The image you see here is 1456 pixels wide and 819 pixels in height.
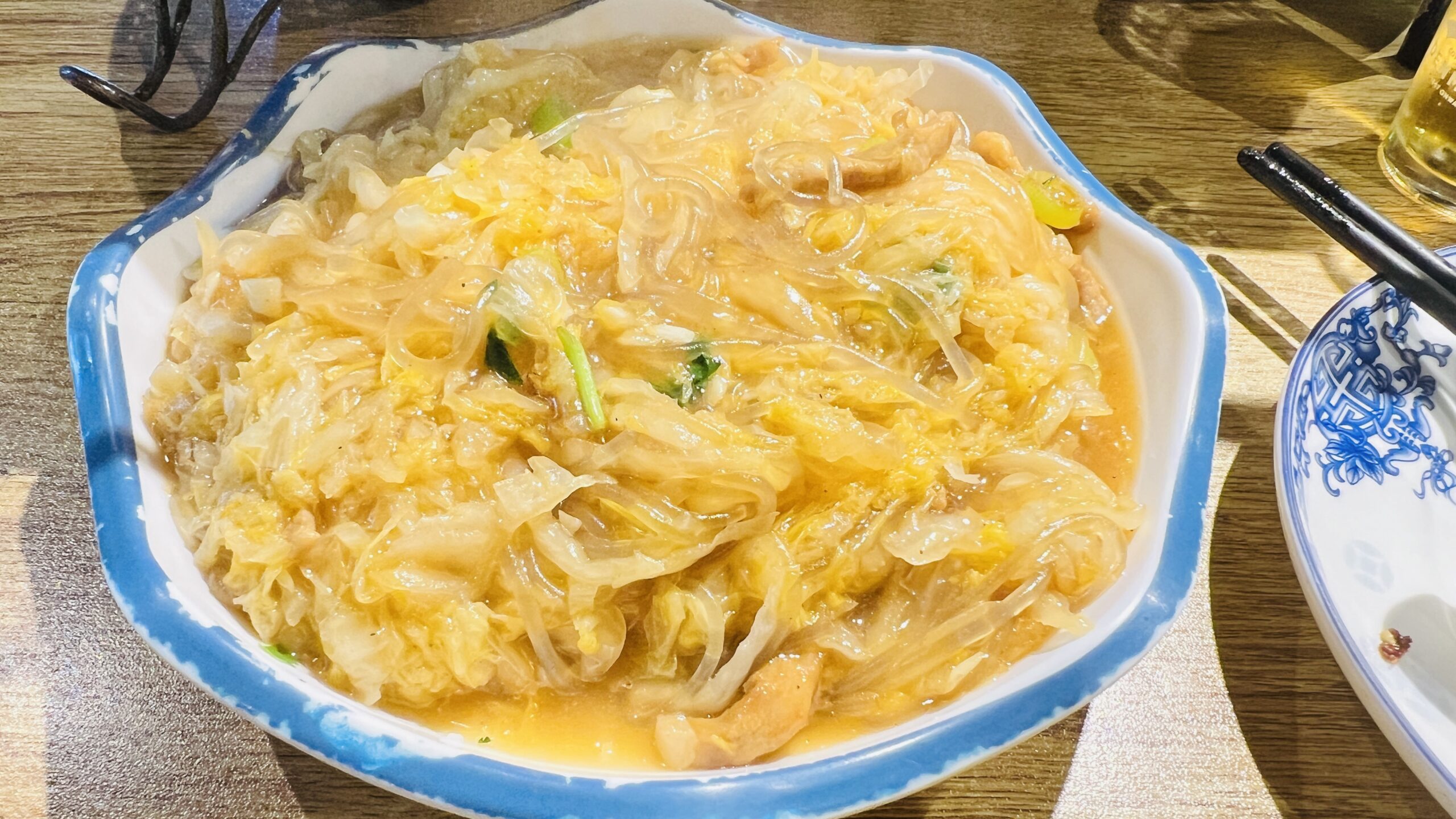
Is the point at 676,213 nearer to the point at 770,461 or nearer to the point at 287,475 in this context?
the point at 770,461

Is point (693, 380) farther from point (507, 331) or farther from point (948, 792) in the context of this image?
point (948, 792)

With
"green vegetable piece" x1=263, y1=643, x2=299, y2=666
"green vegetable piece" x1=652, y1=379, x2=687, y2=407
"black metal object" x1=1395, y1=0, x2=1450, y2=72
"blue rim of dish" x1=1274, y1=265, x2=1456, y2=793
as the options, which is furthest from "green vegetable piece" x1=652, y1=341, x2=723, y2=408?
"black metal object" x1=1395, y1=0, x2=1450, y2=72

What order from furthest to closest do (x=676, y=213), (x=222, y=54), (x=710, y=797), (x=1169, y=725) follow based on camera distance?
(x=222, y=54), (x=676, y=213), (x=1169, y=725), (x=710, y=797)

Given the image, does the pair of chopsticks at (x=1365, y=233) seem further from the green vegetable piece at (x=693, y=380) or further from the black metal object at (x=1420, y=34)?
the green vegetable piece at (x=693, y=380)

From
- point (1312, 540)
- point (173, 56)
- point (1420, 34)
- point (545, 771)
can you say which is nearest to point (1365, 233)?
point (1312, 540)

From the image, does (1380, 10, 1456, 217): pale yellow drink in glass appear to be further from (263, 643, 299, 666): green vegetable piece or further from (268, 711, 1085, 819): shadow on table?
(263, 643, 299, 666): green vegetable piece

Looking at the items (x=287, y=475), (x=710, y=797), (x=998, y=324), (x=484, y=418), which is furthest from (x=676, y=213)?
(x=710, y=797)

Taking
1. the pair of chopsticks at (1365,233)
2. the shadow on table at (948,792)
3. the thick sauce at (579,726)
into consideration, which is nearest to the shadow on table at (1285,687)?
the shadow on table at (948,792)
